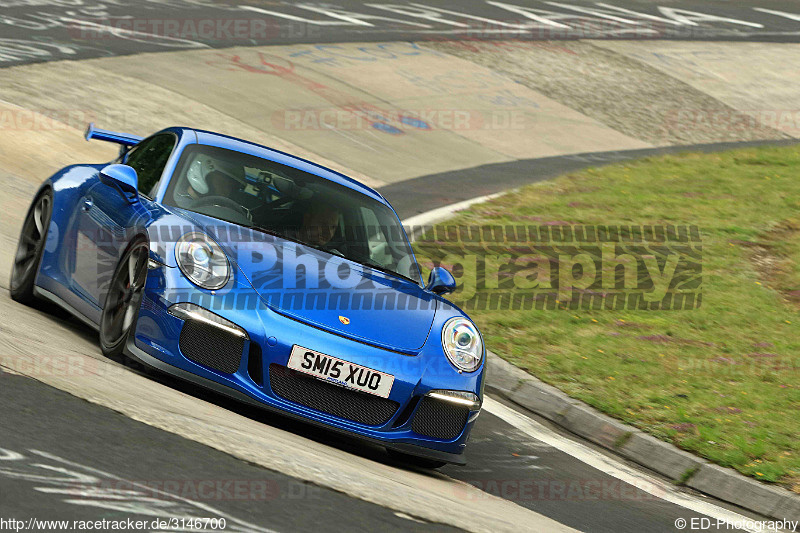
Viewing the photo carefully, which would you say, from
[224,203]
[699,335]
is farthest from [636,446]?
[224,203]

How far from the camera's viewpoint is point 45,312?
7.05 metres

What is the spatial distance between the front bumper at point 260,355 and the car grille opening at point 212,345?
0.02 meters

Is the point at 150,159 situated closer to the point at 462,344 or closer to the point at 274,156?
the point at 274,156

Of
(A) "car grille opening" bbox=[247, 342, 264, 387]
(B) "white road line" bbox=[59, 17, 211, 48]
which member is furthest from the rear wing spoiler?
(B) "white road line" bbox=[59, 17, 211, 48]

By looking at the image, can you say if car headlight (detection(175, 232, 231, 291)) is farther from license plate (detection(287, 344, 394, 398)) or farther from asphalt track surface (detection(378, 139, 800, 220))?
asphalt track surface (detection(378, 139, 800, 220))

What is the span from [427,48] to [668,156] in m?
7.15

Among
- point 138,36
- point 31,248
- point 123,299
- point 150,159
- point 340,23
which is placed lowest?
point 138,36

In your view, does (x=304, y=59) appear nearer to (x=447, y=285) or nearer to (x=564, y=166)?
(x=564, y=166)

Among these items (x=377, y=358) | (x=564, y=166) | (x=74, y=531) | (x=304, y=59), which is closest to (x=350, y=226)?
(x=377, y=358)

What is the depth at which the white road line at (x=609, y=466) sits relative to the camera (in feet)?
20.5

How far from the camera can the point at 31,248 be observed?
7172 millimetres

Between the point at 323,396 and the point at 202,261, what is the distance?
3.07ft

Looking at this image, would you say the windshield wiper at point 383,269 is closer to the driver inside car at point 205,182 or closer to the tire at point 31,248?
the driver inside car at point 205,182

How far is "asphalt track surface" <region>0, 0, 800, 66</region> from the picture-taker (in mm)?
19156
